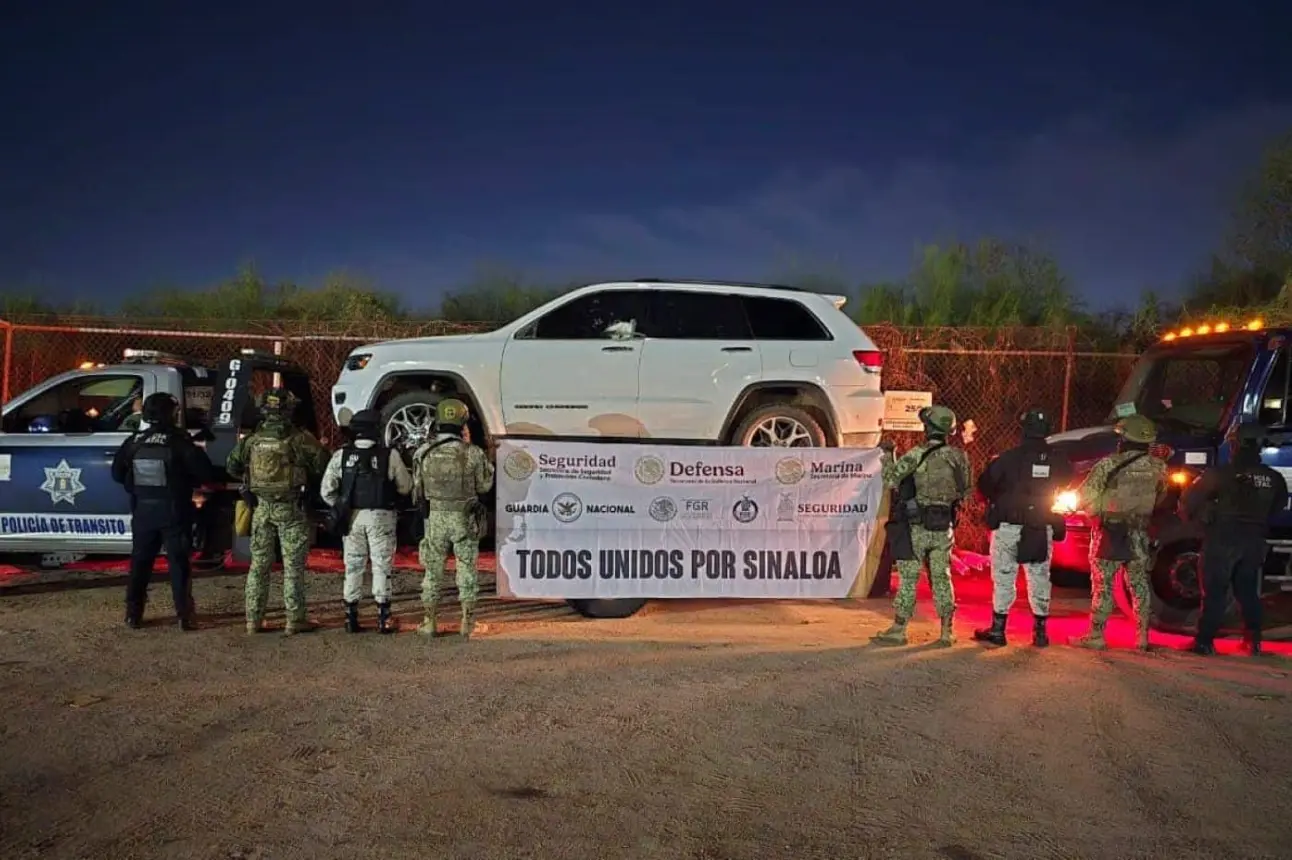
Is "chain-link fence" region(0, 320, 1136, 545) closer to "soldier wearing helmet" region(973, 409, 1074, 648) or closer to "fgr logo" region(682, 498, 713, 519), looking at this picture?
"soldier wearing helmet" region(973, 409, 1074, 648)

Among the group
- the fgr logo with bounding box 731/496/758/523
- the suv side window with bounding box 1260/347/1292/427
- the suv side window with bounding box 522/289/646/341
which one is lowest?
the fgr logo with bounding box 731/496/758/523

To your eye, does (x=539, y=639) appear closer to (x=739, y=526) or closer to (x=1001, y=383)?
(x=739, y=526)

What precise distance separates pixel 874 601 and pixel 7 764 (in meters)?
7.00

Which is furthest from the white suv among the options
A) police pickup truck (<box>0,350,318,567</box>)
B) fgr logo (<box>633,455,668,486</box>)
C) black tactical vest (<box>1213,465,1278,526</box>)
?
black tactical vest (<box>1213,465,1278,526</box>)

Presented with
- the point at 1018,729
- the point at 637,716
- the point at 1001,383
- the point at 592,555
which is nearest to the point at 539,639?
the point at 592,555

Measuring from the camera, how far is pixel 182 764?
4.43m

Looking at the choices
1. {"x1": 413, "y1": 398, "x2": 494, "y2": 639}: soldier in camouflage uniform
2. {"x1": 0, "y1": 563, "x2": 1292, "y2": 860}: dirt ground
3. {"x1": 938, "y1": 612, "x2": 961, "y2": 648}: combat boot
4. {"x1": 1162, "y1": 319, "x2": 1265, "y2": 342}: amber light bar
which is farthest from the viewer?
{"x1": 1162, "y1": 319, "x2": 1265, "y2": 342}: amber light bar

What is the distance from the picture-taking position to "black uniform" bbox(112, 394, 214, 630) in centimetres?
707

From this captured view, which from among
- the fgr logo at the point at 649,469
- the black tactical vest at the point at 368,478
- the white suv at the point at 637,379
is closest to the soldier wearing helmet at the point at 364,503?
the black tactical vest at the point at 368,478

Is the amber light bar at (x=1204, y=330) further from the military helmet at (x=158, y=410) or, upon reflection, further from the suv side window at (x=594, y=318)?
the military helmet at (x=158, y=410)

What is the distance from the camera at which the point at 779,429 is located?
853 centimetres

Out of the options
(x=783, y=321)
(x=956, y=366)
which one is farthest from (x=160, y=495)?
(x=956, y=366)

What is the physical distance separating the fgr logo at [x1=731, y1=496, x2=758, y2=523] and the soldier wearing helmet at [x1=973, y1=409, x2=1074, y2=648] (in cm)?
180

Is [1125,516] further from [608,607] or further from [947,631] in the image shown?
[608,607]
